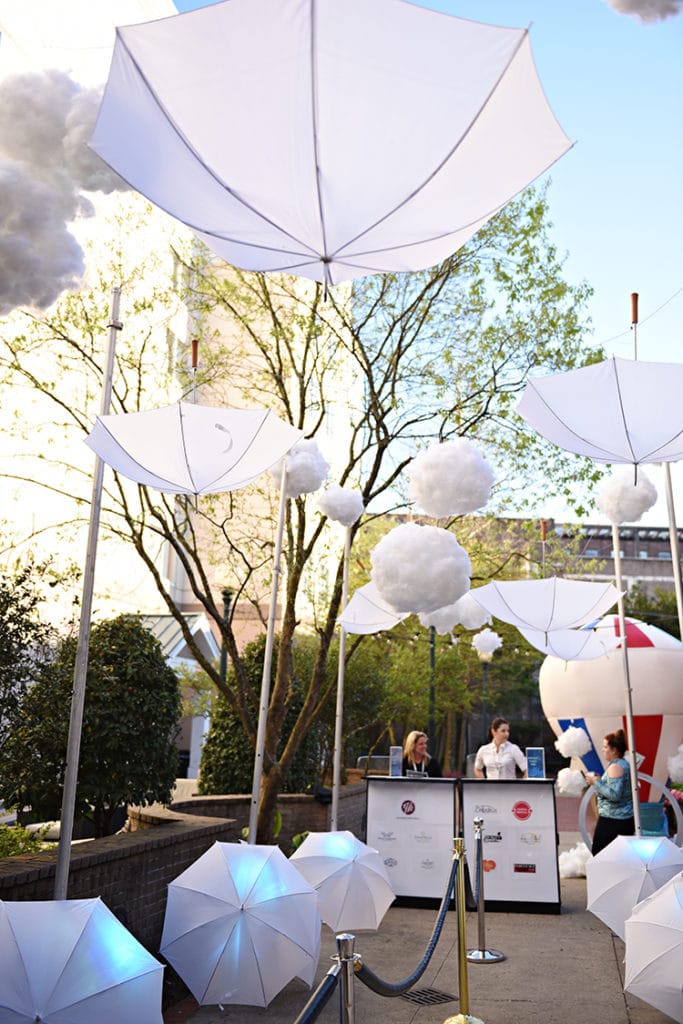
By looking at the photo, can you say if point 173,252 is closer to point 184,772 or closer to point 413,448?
point 413,448

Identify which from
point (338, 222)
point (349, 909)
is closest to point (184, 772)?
point (349, 909)

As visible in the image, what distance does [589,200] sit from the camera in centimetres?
1176

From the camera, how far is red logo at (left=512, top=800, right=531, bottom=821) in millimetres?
11922

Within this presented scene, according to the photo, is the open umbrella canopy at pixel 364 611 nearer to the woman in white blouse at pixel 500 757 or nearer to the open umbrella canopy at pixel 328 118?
the woman in white blouse at pixel 500 757

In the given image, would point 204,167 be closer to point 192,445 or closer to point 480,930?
point 192,445

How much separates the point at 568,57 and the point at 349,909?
832 centimetres

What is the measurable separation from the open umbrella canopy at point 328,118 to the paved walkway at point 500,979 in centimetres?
541

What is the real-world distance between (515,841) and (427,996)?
14.9 feet

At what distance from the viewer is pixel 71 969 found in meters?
4.86

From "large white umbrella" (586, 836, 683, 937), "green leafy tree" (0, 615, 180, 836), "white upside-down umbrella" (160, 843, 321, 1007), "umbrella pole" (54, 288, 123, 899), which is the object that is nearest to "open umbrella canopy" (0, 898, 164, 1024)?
"umbrella pole" (54, 288, 123, 899)

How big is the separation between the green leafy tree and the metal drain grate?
3387 mm

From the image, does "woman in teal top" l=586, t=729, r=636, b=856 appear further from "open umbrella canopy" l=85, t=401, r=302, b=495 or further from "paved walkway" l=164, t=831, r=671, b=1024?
"open umbrella canopy" l=85, t=401, r=302, b=495

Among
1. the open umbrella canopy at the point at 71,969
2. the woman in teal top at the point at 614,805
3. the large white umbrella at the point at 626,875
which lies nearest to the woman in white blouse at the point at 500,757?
the woman in teal top at the point at 614,805

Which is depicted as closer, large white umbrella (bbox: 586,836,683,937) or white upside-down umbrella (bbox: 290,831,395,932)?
large white umbrella (bbox: 586,836,683,937)
